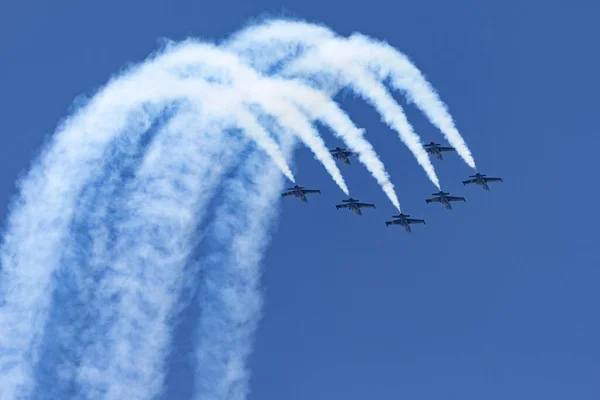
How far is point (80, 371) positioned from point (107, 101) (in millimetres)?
12299

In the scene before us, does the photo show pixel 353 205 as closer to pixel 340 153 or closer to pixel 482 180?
pixel 340 153

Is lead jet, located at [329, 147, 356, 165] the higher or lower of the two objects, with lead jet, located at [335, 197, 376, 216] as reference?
higher

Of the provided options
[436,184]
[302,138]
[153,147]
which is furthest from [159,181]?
[436,184]

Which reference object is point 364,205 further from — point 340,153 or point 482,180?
point 482,180

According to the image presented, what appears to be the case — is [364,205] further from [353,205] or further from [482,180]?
[482,180]

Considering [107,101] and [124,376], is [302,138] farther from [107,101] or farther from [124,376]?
[124,376]

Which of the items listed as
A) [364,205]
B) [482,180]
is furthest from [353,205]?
[482,180]

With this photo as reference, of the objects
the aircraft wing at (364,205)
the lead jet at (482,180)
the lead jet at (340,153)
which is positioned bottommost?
the aircraft wing at (364,205)

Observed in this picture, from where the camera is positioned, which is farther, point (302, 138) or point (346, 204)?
point (346, 204)

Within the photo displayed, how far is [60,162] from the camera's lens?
64375 millimetres

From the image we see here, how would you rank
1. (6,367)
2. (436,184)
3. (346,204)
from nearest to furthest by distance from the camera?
(6,367) → (436,184) → (346,204)

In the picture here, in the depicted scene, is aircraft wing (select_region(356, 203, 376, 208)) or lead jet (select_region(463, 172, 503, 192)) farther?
lead jet (select_region(463, 172, 503, 192))

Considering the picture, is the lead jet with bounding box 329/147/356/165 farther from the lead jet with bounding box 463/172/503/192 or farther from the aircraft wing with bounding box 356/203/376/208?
the lead jet with bounding box 463/172/503/192

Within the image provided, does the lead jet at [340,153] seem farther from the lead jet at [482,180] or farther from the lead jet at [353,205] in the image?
the lead jet at [482,180]
